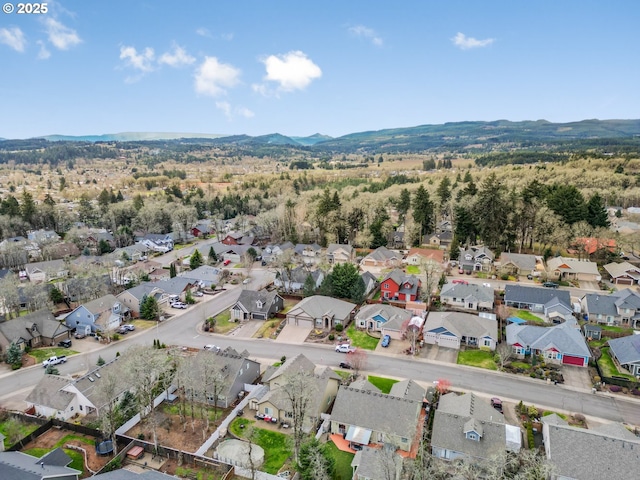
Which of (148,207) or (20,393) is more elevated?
(148,207)

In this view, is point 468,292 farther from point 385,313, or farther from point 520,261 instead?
point 520,261

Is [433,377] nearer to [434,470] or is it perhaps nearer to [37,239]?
[434,470]

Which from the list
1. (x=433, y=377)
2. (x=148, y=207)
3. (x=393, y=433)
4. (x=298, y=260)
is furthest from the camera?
(x=148, y=207)

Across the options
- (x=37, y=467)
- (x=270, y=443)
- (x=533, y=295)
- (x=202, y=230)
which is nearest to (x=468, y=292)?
→ (x=533, y=295)

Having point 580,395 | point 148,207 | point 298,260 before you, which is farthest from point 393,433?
point 148,207

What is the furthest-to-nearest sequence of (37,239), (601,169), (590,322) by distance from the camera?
(601,169) → (37,239) → (590,322)

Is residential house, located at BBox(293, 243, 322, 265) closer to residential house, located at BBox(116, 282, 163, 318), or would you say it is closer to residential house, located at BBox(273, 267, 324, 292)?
residential house, located at BBox(273, 267, 324, 292)
